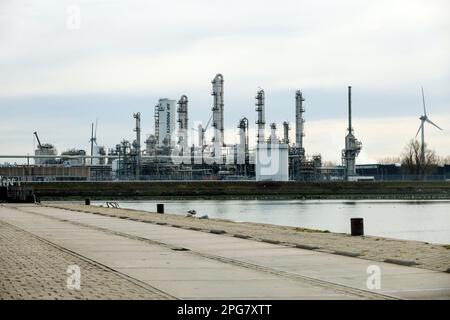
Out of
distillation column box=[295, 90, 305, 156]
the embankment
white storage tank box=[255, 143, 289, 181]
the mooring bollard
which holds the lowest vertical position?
the embankment

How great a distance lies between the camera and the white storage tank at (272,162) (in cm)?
14438

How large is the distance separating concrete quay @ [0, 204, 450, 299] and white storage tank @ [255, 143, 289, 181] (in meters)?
118

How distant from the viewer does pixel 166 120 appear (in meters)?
155

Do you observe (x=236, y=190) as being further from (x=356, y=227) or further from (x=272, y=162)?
(x=356, y=227)

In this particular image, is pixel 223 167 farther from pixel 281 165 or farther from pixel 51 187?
pixel 51 187

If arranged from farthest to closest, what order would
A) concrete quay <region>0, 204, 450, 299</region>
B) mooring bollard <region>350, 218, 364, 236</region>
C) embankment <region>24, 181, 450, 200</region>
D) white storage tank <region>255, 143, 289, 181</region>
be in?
white storage tank <region>255, 143, 289, 181</region>
embankment <region>24, 181, 450, 200</region>
mooring bollard <region>350, 218, 364, 236</region>
concrete quay <region>0, 204, 450, 299</region>

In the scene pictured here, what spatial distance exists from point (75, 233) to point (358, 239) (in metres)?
10.7

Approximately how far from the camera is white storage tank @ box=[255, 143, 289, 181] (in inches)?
5684

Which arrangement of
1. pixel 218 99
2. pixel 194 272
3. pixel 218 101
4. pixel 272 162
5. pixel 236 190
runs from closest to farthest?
pixel 194 272 → pixel 236 190 → pixel 218 99 → pixel 218 101 → pixel 272 162

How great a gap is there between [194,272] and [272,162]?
422 feet

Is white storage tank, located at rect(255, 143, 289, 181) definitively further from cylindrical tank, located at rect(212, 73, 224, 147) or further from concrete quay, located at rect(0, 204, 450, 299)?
concrete quay, located at rect(0, 204, 450, 299)

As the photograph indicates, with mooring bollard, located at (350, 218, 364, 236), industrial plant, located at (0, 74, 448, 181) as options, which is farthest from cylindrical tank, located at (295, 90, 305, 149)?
mooring bollard, located at (350, 218, 364, 236)

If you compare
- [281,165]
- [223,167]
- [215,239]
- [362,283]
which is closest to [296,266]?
[362,283]

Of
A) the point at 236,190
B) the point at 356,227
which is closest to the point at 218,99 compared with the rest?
the point at 236,190
